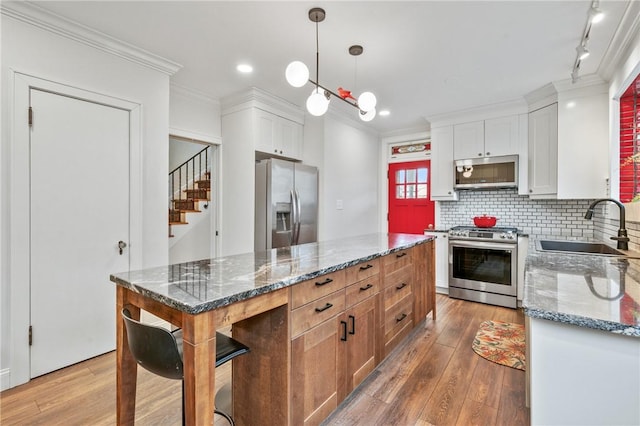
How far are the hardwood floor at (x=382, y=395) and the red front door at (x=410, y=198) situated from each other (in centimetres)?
274

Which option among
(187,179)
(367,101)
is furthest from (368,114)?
(187,179)

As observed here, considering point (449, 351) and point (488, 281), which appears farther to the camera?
point (488, 281)

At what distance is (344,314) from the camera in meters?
1.76

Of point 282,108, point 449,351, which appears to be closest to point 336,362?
point 449,351

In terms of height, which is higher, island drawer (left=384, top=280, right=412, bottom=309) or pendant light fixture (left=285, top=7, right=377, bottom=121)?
pendant light fixture (left=285, top=7, right=377, bottom=121)

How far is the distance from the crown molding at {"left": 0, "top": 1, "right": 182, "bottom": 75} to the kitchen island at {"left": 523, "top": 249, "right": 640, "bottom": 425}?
11.0ft

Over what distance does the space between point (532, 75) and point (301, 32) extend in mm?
2524

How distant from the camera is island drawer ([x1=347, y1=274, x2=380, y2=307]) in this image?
1827 millimetres

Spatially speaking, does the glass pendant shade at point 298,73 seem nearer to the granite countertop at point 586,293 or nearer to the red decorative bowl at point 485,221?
the granite countertop at point 586,293

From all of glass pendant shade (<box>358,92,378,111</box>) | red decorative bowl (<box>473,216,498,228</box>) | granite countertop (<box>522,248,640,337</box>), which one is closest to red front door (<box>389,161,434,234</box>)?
red decorative bowl (<box>473,216,498,228</box>)

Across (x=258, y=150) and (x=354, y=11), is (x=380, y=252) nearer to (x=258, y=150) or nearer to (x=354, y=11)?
(x=354, y=11)

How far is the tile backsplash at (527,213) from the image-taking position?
3.66 m

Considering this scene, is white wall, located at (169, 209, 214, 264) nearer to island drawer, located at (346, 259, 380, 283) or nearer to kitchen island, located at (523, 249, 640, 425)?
island drawer, located at (346, 259, 380, 283)

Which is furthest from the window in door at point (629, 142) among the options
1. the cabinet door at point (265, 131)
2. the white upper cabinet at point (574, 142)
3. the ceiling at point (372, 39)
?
the cabinet door at point (265, 131)
